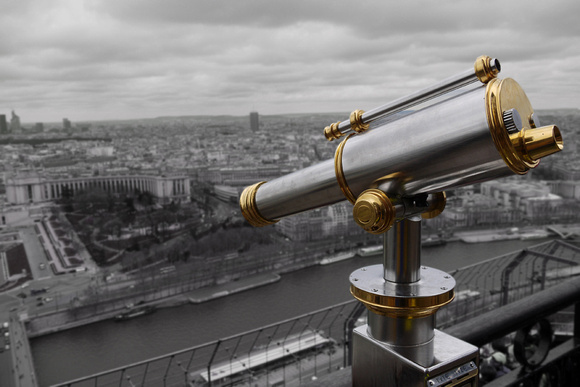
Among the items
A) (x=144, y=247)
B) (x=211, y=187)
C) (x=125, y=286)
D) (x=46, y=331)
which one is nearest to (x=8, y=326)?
(x=46, y=331)

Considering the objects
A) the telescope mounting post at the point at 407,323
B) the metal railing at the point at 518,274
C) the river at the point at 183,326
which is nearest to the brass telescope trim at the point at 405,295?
the telescope mounting post at the point at 407,323

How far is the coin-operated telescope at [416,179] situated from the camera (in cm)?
27

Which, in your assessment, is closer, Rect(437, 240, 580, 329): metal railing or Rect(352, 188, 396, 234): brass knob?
Rect(352, 188, 396, 234): brass knob

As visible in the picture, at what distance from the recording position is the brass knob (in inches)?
12.0

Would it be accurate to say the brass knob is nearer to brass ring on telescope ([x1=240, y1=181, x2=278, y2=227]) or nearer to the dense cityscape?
brass ring on telescope ([x1=240, y1=181, x2=278, y2=227])

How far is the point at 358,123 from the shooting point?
1.20 feet

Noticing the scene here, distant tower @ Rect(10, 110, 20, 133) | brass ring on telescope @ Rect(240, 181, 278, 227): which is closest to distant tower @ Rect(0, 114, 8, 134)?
distant tower @ Rect(10, 110, 20, 133)

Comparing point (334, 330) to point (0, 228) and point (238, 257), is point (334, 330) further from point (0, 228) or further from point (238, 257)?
point (0, 228)

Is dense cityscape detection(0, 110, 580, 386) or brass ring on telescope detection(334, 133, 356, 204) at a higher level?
brass ring on telescope detection(334, 133, 356, 204)

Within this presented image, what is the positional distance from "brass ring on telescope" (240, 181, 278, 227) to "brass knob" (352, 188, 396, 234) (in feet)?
0.46

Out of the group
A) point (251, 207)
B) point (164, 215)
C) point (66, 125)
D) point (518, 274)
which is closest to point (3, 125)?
point (66, 125)

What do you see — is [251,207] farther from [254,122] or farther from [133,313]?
[254,122]

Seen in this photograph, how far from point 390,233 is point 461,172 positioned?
7 centimetres

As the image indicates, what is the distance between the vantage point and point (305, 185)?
1.28 feet
